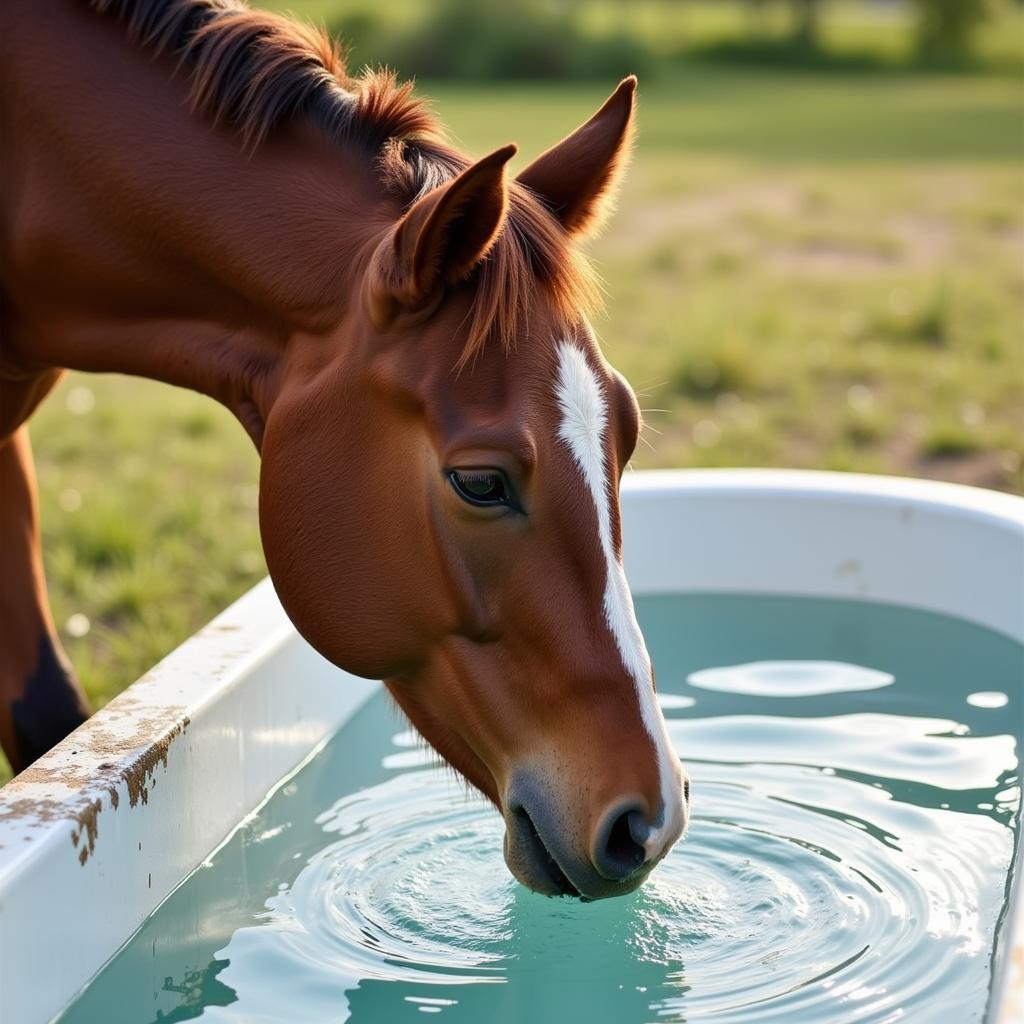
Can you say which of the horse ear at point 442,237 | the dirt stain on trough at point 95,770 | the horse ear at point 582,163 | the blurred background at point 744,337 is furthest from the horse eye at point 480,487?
the dirt stain on trough at point 95,770

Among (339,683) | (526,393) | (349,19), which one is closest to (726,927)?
(526,393)

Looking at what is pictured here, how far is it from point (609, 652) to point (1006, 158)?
1065cm

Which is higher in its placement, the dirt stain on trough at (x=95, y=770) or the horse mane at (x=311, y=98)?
the horse mane at (x=311, y=98)

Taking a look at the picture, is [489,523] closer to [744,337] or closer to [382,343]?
[382,343]

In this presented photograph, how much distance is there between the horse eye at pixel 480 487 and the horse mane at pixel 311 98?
0.81ft

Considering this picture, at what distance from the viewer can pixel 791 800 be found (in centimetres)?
262

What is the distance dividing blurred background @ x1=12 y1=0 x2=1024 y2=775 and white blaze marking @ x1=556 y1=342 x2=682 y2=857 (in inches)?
10.2

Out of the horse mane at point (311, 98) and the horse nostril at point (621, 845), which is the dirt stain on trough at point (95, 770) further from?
the horse mane at point (311, 98)

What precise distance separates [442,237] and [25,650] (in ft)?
4.17

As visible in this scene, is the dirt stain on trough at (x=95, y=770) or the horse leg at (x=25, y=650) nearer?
the dirt stain on trough at (x=95, y=770)

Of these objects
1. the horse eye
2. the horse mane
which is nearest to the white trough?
the horse eye

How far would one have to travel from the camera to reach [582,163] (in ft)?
6.86

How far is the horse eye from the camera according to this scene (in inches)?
71.6

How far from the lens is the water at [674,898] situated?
6.63ft
